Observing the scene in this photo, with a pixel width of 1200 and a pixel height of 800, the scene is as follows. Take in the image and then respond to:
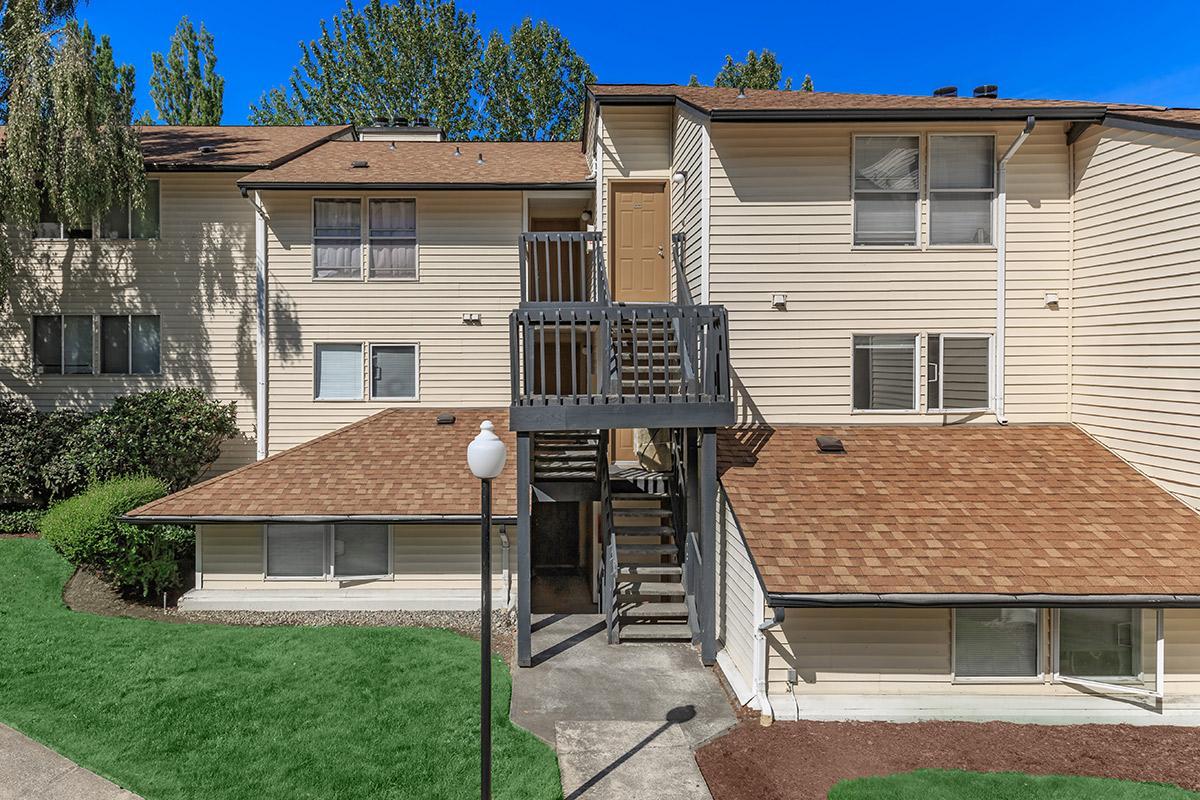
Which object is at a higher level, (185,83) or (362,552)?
(185,83)

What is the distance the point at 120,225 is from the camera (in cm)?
1359

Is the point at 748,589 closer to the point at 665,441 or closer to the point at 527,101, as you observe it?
the point at 665,441

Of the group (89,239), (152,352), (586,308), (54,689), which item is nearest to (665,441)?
(586,308)

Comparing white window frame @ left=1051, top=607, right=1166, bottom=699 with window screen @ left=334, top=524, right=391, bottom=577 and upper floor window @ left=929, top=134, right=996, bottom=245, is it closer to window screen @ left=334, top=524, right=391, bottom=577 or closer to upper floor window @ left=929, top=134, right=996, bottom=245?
upper floor window @ left=929, top=134, right=996, bottom=245

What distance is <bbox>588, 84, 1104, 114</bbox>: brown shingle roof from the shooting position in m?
9.04

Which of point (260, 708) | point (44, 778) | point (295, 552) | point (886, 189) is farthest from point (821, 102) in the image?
point (44, 778)

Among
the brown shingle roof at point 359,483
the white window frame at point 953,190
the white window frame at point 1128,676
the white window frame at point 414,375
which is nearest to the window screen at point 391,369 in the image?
A: the white window frame at point 414,375

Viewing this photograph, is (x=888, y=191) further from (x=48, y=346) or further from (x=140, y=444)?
(x=48, y=346)

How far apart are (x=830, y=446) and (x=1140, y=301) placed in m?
4.03

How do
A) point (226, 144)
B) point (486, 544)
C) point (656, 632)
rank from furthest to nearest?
point (226, 144) < point (656, 632) < point (486, 544)

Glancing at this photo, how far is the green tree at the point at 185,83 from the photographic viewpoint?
30062mm

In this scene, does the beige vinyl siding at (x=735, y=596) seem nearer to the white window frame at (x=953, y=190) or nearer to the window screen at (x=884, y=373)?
the window screen at (x=884, y=373)

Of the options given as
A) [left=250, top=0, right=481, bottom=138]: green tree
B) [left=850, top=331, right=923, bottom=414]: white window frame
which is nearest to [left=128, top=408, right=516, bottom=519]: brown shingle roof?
[left=850, top=331, right=923, bottom=414]: white window frame

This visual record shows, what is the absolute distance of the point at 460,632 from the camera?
9336mm
